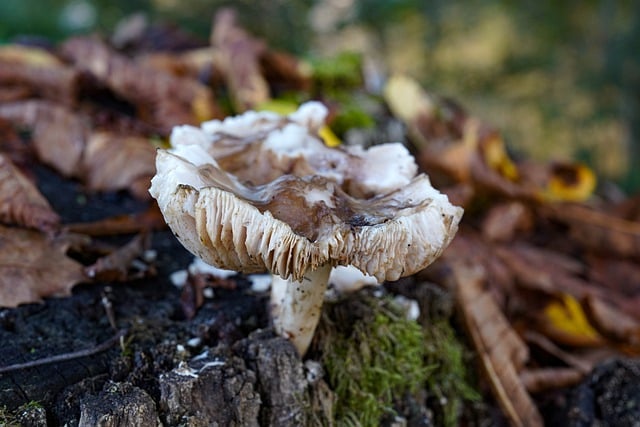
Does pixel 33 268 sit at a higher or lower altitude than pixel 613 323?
higher

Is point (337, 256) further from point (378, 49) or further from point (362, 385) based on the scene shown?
point (378, 49)

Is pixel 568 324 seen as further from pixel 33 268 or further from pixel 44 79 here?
pixel 44 79

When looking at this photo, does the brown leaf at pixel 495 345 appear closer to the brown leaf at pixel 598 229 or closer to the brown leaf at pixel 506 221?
the brown leaf at pixel 506 221

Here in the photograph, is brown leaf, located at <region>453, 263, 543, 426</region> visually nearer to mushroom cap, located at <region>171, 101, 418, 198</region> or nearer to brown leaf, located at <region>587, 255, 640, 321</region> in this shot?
mushroom cap, located at <region>171, 101, 418, 198</region>

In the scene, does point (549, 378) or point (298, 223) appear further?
point (549, 378)

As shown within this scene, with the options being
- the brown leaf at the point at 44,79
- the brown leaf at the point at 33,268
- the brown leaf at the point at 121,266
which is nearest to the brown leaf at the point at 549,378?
the brown leaf at the point at 121,266

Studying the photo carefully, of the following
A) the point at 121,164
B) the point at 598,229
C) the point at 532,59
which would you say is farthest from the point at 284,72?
the point at 532,59
